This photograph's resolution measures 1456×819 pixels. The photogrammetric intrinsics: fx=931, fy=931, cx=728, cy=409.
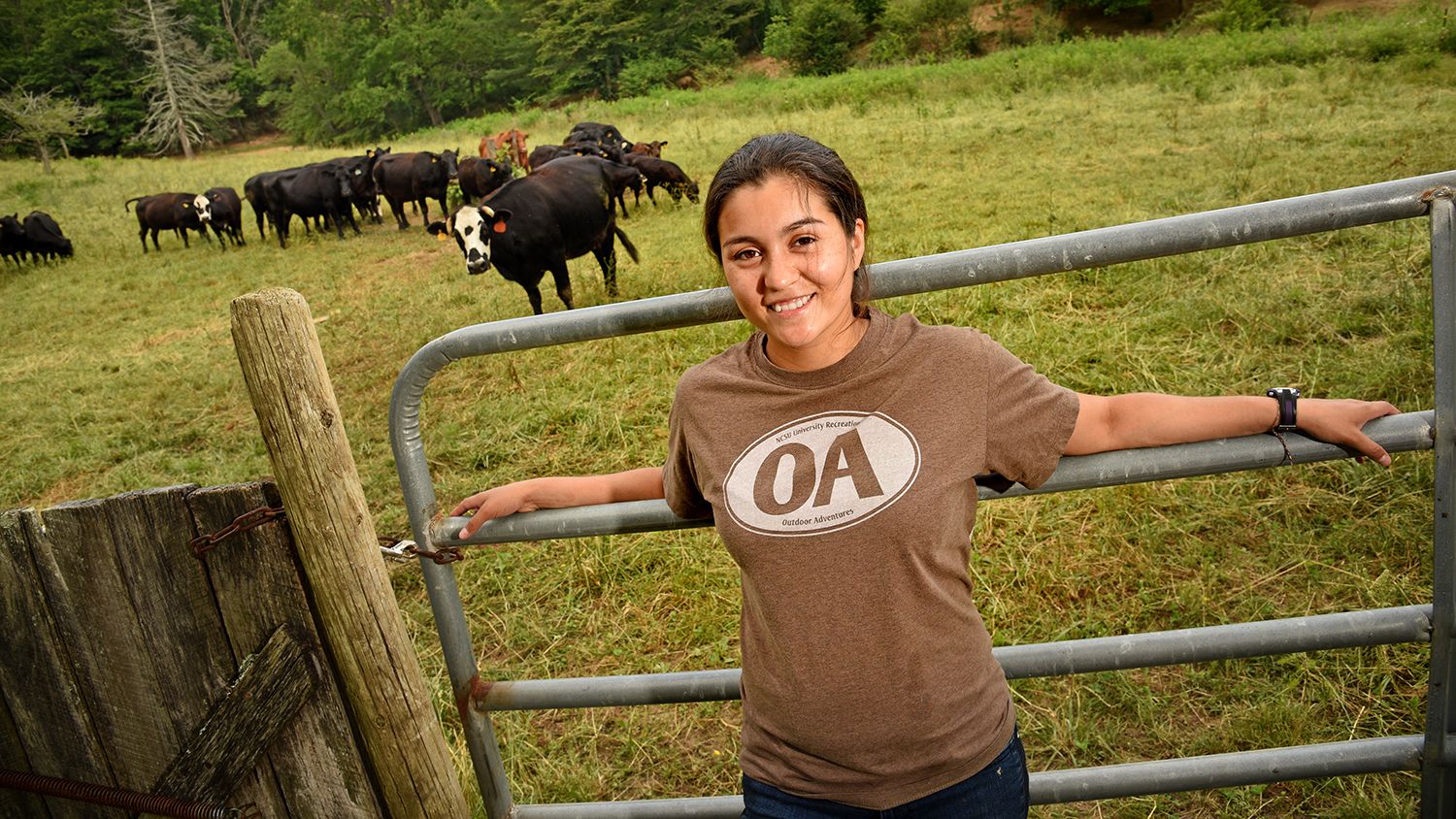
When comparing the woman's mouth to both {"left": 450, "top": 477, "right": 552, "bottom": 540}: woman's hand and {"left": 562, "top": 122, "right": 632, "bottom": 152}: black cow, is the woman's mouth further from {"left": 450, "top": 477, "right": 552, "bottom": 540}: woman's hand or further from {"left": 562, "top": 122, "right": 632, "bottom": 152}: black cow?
{"left": 562, "top": 122, "right": 632, "bottom": 152}: black cow

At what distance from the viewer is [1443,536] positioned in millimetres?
1559

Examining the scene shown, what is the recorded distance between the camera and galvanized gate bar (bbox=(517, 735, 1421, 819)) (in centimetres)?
174

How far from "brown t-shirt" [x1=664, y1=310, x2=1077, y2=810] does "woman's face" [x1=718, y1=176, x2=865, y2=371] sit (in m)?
0.08

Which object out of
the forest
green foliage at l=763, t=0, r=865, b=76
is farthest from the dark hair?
green foliage at l=763, t=0, r=865, b=76

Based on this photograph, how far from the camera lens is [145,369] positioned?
8.76 metres

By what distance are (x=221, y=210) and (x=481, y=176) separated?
564 centimetres

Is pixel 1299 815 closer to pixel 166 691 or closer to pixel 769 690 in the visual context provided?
pixel 769 690

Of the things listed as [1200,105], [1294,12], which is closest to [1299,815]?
[1200,105]

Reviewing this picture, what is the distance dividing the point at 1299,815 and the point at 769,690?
1817mm

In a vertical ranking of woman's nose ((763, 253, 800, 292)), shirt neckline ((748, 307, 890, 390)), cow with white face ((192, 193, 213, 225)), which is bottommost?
cow with white face ((192, 193, 213, 225))

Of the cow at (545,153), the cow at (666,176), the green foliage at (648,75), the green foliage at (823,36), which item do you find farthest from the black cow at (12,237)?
the green foliage at (648,75)

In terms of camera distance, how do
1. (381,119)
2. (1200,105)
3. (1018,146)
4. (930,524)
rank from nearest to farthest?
(930,524)
(1018,146)
(1200,105)
(381,119)

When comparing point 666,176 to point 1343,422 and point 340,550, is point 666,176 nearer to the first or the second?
point 340,550

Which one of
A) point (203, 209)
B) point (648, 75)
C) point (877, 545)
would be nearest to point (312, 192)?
point (203, 209)
